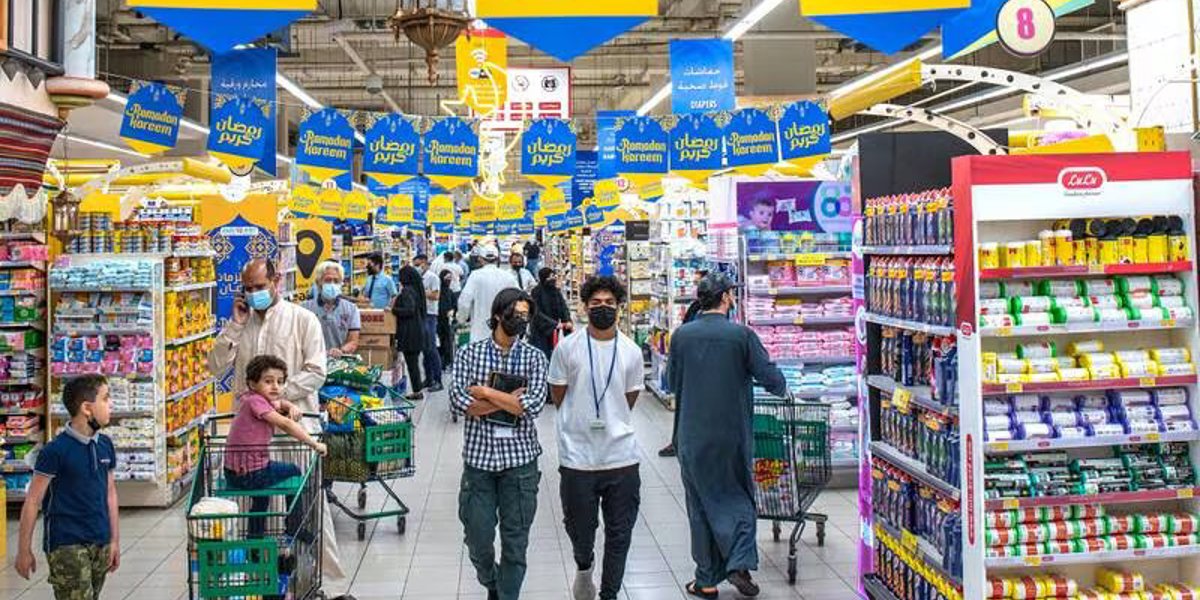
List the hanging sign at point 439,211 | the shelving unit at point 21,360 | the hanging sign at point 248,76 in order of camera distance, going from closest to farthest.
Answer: the shelving unit at point 21,360
the hanging sign at point 248,76
the hanging sign at point 439,211

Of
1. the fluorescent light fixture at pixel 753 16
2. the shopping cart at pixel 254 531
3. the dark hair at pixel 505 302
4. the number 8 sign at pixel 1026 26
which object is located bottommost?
the shopping cart at pixel 254 531

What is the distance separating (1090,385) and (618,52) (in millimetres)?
18095

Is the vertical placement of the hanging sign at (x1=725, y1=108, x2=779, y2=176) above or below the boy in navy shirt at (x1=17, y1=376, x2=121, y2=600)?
above

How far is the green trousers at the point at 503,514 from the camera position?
4.92 m

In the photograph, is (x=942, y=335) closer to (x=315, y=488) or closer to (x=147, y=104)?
(x=315, y=488)

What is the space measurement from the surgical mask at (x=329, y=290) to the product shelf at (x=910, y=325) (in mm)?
5093

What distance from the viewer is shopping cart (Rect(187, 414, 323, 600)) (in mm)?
3959

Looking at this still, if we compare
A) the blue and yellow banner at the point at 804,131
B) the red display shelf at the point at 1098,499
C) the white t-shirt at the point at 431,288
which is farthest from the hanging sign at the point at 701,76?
the red display shelf at the point at 1098,499

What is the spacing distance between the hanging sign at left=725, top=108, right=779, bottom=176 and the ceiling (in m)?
2.08

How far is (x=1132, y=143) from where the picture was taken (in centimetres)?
483

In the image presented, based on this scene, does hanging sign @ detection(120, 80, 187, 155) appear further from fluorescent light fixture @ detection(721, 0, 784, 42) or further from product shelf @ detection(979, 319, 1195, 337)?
product shelf @ detection(979, 319, 1195, 337)

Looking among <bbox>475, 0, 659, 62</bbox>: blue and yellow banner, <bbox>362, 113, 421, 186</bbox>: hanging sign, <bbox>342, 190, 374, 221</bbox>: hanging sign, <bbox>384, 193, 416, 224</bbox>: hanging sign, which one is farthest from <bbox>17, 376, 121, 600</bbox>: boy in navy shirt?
<bbox>384, 193, 416, 224</bbox>: hanging sign

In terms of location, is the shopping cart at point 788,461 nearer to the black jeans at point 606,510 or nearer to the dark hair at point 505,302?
the black jeans at point 606,510

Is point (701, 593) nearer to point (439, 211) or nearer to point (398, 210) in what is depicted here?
point (398, 210)
